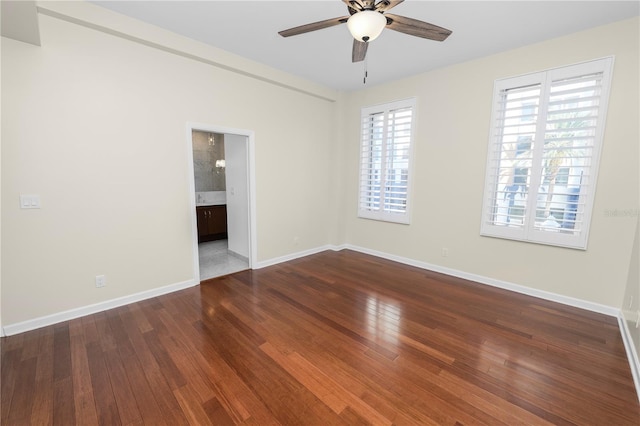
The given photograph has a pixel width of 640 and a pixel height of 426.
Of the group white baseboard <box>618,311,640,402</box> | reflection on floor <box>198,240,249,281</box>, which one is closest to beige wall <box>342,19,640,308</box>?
white baseboard <box>618,311,640,402</box>

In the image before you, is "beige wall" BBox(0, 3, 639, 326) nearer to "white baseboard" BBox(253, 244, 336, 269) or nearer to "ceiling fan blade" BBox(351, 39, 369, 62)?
"white baseboard" BBox(253, 244, 336, 269)

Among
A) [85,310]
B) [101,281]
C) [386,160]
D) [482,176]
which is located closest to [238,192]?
[101,281]

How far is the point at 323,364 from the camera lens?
208 centimetres

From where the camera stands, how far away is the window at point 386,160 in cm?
428

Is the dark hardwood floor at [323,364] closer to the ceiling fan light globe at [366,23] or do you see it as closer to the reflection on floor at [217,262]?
the reflection on floor at [217,262]

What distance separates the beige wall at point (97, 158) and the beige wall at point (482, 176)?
8.65 ft

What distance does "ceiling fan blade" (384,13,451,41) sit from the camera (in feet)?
6.14

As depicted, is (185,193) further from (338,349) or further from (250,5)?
(338,349)

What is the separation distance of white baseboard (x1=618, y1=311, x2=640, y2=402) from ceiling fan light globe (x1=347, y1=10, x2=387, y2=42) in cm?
304

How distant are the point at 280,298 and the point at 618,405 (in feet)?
9.28

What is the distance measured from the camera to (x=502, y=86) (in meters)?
3.32

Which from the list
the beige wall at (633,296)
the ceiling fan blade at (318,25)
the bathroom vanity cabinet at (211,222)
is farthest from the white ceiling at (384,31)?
the bathroom vanity cabinet at (211,222)

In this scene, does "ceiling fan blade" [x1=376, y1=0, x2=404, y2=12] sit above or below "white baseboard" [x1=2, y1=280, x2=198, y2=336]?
above

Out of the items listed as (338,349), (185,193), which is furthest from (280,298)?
(185,193)
